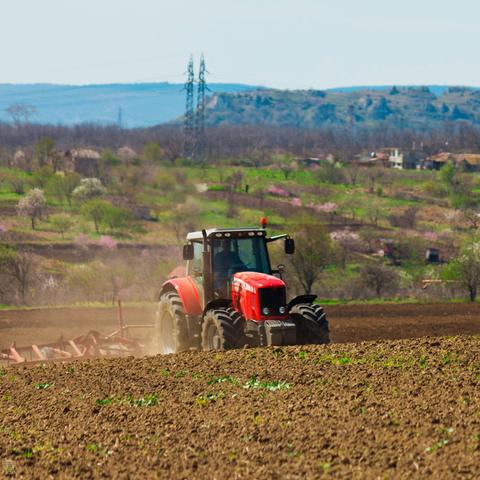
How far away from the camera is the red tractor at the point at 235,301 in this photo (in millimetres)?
17469

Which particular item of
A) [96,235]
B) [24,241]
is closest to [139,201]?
[96,235]

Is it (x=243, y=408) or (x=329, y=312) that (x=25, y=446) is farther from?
(x=329, y=312)

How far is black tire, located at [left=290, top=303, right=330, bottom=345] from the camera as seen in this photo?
17984 mm

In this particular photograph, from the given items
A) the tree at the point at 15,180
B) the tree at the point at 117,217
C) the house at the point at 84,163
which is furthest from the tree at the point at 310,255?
the tree at the point at 15,180

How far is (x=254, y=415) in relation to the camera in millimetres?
11977

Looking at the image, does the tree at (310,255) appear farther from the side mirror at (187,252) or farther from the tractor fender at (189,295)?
the side mirror at (187,252)

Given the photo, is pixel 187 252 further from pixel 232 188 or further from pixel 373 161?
pixel 373 161

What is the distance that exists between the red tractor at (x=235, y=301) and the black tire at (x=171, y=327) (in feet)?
0.06

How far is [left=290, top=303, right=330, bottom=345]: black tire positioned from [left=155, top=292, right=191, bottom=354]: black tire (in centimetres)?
224

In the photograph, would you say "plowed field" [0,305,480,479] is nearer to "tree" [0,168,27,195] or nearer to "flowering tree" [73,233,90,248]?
"flowering tree" [73,233,90,248]

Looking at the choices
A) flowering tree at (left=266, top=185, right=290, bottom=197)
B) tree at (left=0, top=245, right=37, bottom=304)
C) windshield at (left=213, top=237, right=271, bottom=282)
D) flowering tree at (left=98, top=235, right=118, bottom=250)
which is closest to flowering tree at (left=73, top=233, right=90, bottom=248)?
flowering tree at (left=98, top=235, right=118, bottom=250)

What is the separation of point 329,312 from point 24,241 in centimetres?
3876

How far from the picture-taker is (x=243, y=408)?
12.5m

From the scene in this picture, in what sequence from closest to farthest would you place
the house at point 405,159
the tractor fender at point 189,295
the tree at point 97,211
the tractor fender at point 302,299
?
the tractor fender at point 302,299, the tractor fender at point 189,295, the tree at point 97,211, the house at point 405,159
